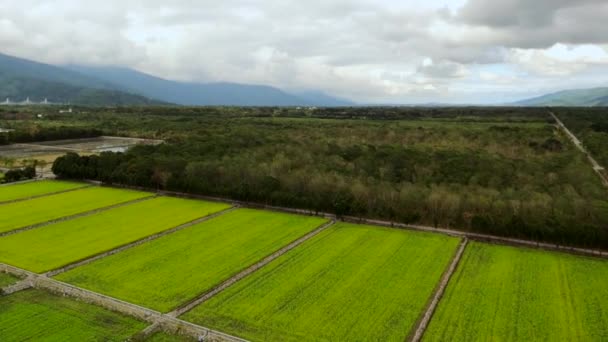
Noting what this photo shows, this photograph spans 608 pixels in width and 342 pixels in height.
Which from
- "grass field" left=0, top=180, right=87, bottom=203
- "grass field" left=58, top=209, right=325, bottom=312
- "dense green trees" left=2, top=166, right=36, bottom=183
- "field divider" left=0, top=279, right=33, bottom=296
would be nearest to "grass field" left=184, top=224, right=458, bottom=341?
"grass field" left=58, top=209, right=325, bottom=312

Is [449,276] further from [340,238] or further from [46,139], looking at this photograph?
[46,139]

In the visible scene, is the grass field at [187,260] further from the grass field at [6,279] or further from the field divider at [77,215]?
the field divider at [77,215]

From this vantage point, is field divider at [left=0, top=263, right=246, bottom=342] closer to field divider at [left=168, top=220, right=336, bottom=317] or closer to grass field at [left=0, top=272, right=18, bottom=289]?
grass field at [left=0, top=272, right=18, bottom=289]

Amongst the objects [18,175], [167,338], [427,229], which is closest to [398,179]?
[427,229]

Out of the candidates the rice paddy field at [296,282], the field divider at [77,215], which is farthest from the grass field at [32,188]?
the field divider at [77,215]

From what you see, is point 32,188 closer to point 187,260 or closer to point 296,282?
point 187,260

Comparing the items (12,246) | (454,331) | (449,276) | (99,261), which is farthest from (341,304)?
Answer: (12,246)
